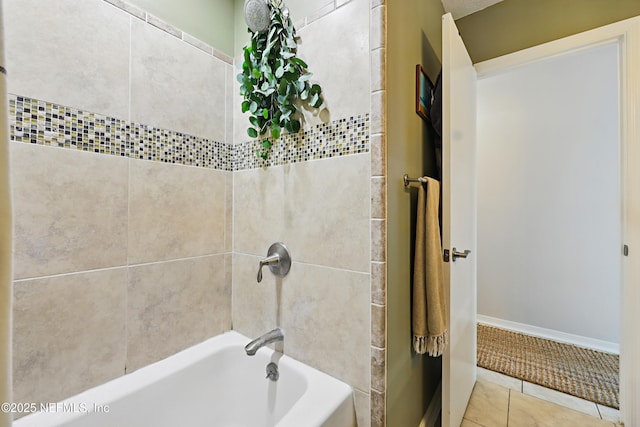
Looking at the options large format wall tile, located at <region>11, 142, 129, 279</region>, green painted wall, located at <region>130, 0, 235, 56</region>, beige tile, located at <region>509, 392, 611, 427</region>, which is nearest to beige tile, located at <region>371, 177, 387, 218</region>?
large format wall tile, located at <region>11, 142, 129, 279</region>

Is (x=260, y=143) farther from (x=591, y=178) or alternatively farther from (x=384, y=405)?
(x=591, y=178)

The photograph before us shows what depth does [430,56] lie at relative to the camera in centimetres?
146

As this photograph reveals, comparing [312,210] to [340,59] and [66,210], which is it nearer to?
[340,59]

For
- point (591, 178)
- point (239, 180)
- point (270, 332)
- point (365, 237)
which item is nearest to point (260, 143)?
point (239, 180)

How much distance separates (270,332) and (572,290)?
9.05 ft

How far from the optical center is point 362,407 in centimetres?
101

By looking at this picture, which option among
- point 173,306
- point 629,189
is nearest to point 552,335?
point 629,189

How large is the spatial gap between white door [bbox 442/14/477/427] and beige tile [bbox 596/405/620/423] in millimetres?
719

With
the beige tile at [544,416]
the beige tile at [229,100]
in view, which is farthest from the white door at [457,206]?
the beige tile at [229,100]

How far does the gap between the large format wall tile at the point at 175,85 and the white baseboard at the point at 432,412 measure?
183 cm

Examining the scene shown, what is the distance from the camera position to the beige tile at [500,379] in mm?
1825

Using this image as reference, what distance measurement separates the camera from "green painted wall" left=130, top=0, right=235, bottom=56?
3.86 ft

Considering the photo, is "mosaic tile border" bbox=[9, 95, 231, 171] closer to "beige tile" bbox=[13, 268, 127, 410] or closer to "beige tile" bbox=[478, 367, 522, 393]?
"beige tile" bbox=[13, 268, 127, 410]

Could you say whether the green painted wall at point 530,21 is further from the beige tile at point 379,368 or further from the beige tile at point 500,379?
the beige tile at point 500,379
